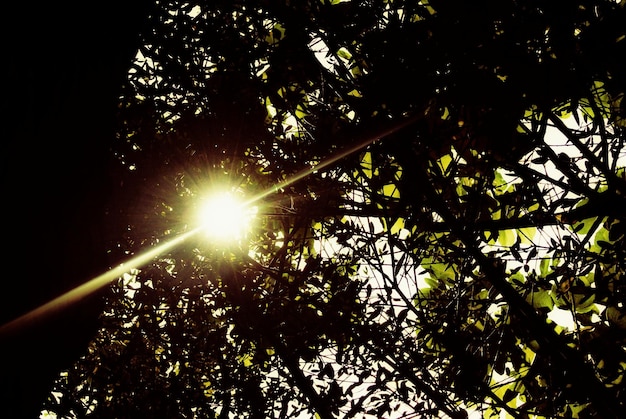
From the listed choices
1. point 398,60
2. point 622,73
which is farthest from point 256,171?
point 622,73

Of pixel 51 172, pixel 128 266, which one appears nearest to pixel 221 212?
pixel 128 266

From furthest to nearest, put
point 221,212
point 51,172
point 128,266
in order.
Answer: point 221,212 → point 128,266 → point 51,172

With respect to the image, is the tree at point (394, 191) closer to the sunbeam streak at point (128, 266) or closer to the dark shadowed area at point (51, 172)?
the sunbeam streak at point (128, 266)

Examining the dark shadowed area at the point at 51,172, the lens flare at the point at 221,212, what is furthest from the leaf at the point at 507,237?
the dark shadowed area at the point at 51,172

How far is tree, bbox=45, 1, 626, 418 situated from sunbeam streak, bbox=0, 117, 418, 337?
43 millimetres

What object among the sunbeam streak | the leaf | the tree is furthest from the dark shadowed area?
the leaf

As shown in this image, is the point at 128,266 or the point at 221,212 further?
the point at 221,212

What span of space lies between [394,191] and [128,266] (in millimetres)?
2459

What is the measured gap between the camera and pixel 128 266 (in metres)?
3.03

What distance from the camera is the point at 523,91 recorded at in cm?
248

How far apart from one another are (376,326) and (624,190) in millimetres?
2165

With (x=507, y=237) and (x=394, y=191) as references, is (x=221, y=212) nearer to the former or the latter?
(x=394, y=191)

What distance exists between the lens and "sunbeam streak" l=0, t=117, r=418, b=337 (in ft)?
4.85

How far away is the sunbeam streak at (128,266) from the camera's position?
1477mm
